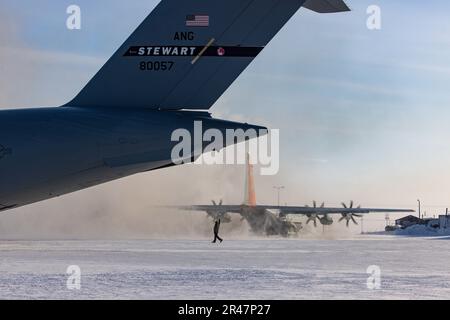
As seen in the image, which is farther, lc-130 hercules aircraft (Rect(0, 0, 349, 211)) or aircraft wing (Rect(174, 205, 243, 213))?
aircraft wing (Rect(174, 205, 243, 213))

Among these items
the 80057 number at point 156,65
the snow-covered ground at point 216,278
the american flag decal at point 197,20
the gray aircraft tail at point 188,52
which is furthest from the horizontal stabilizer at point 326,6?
the snow-covered ground at point 216,278

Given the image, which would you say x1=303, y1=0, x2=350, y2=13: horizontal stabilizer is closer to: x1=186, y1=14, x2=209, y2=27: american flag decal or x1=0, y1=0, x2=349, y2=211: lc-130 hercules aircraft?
x1=0, y1=0, x2=349, y2=211: lc-130 hercules aircraft

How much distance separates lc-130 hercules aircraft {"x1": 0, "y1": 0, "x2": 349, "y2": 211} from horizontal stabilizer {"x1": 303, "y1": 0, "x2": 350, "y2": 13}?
0.06ft

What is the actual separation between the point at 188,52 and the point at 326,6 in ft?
8.94

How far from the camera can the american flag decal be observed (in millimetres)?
13672

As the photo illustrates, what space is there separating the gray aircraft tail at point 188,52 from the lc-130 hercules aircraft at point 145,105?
19 mm

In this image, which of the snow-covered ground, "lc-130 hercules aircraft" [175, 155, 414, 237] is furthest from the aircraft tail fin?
the snow-covered ground

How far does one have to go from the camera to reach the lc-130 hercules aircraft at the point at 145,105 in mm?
13133

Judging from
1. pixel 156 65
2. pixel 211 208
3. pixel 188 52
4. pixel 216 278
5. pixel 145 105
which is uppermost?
pixel 188 52

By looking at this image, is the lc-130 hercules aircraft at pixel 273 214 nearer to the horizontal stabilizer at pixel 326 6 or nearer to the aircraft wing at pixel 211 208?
the aircraft wing at pixel 211 208

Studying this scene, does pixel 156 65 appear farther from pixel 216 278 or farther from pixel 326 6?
pixel 216 278

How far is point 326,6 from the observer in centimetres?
1307

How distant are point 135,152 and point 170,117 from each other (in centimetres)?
98

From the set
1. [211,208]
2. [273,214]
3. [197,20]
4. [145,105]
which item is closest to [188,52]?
[197,20]
